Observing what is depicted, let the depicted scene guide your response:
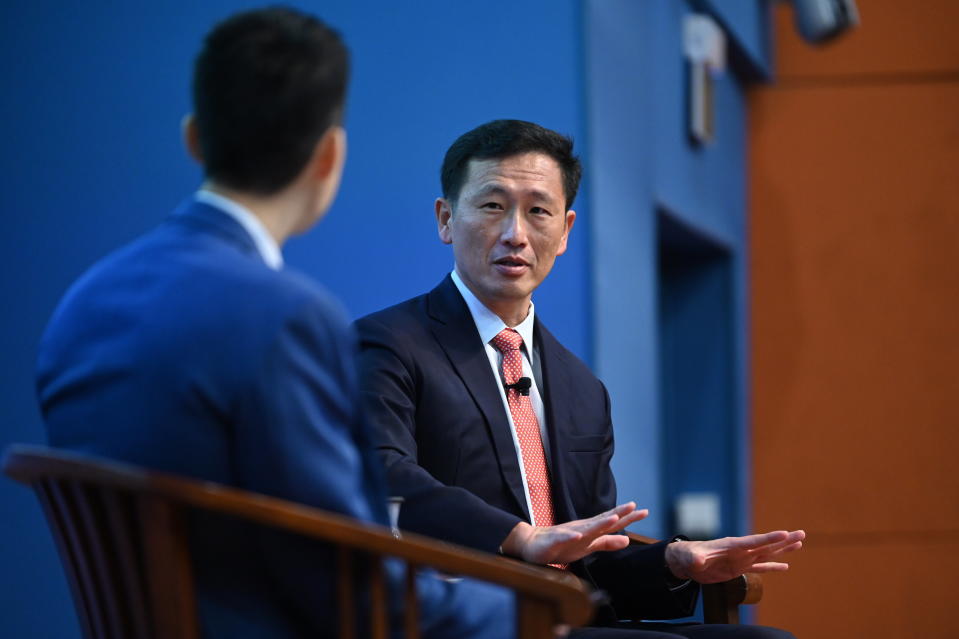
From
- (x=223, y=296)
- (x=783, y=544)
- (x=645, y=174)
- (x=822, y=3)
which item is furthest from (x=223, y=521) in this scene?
(x=822, y=3)

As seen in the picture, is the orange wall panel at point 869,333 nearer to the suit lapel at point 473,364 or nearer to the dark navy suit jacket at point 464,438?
the dark navy suit jacket at point 464,438

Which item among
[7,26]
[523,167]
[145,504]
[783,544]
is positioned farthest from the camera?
[7,26]

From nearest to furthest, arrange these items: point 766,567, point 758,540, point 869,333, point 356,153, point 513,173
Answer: point 758,540 → point 766,567 → point 513,173 → point 356,153 → point 869,333

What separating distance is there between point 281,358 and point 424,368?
2.96 ft

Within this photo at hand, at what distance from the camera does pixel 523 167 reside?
7.22 feet

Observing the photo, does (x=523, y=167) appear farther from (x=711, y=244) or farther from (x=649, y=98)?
(x=711, y=244)

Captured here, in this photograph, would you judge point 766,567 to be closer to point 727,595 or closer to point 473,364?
point 727,595

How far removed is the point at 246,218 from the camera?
1.25m

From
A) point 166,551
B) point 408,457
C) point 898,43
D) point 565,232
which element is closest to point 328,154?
point 166,551

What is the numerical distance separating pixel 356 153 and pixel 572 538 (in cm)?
163

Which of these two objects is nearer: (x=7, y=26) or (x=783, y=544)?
(x=783, y=544)

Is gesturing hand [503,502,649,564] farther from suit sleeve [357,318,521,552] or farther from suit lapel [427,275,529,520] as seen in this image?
suit lapel [427,275,529,520]

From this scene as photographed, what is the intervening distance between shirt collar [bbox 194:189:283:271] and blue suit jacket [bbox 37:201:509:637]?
0.06 meters

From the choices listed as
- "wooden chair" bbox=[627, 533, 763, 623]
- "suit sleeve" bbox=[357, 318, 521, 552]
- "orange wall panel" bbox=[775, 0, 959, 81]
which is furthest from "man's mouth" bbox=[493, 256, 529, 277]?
"orange wall panel" bbox=[775, 0, 959, 81]
